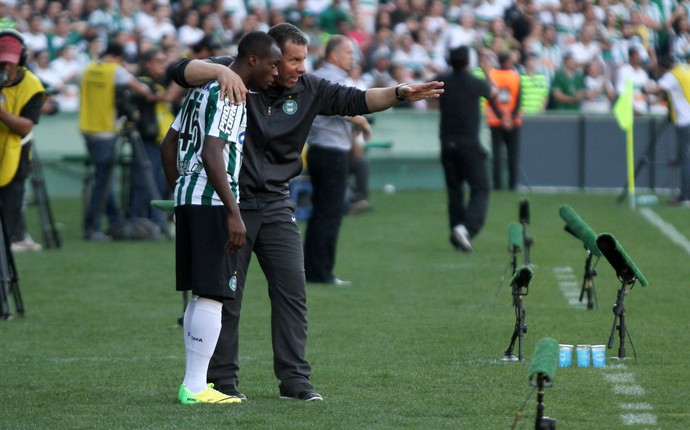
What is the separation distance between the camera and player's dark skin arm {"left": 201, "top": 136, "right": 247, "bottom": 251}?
700 centimetres

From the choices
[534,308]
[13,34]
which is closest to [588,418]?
[534,308]

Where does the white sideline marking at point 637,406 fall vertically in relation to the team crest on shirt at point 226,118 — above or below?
below

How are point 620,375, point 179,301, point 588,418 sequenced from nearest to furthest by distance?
point 588,418
point 620,375
point 179,301

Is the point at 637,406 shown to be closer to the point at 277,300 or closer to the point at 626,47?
the point at 277,300

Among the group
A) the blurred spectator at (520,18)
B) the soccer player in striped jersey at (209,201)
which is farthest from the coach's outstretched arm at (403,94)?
the blurred spectator at (520,18)

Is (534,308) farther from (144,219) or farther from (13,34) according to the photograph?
(144,219)

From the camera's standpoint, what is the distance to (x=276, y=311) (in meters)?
7.68

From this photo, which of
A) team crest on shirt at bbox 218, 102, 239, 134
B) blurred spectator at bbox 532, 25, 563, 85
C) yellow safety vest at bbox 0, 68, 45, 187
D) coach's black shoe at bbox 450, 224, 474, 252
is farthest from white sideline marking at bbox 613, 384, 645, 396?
blurred spectator at bbox 532, 25, 563, 85

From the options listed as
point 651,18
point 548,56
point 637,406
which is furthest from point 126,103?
point 651,18

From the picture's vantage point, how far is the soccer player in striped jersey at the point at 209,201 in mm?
7039

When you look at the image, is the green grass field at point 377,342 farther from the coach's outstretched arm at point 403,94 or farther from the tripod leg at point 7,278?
the coach's outstretched arm at point 403,94

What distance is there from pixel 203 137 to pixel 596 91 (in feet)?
68.1

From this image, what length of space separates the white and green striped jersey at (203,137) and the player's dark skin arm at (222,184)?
0.06 meters

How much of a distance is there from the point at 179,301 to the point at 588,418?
19.7 feet
